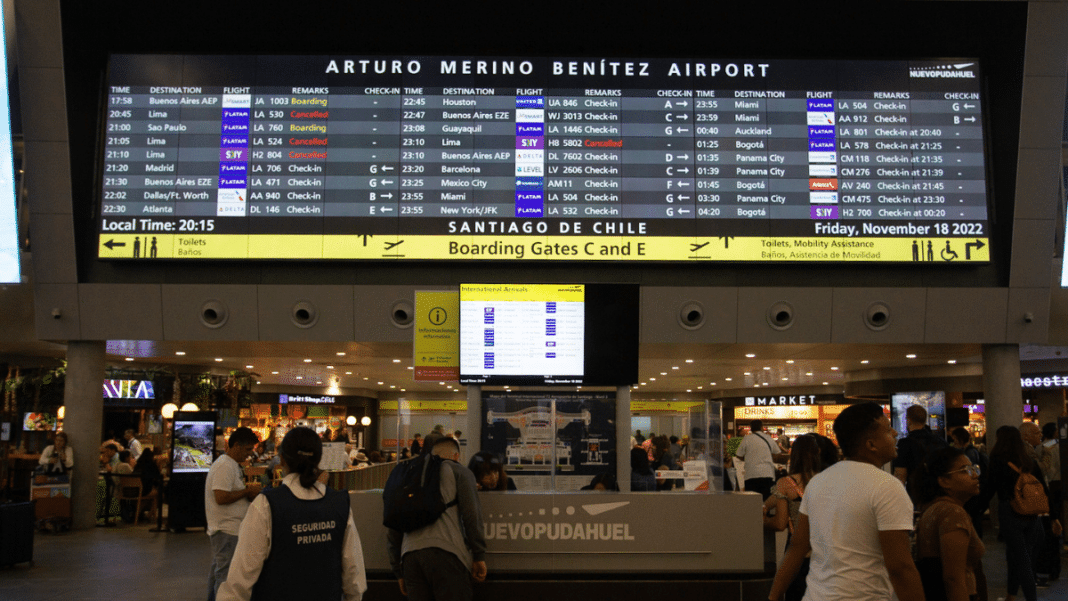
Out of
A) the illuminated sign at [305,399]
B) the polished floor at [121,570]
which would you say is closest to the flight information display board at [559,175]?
the polished floor at [121,570]

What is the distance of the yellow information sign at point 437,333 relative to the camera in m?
7.55

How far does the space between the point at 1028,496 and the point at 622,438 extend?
10.9 ft

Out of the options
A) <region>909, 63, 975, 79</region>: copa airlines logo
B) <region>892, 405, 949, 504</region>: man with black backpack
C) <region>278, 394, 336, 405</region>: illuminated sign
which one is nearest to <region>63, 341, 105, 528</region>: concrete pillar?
<region>892, 405, 949, 504</region>: man with black backpack

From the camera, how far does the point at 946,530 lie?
132 inches

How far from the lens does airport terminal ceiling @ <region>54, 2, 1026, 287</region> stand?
11.4 meters

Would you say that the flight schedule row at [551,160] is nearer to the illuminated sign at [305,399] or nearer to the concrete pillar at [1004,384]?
the concrete pillar at [1004,384]

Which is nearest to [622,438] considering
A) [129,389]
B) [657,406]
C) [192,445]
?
[192,445]

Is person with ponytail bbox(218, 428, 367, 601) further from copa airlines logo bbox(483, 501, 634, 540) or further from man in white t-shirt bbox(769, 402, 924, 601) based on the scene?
copa airlines logo bbox(483, 501, 634, 540)

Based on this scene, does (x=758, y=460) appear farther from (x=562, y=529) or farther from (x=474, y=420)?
(x=562, y=529)

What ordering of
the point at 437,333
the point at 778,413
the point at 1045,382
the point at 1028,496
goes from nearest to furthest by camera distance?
the point at 1028,496, the point at 437,333, the point at 1045,382, the point at 778,413

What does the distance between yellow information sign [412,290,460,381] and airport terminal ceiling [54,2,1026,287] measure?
3.83 meters

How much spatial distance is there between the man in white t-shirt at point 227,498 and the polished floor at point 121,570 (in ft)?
6.89

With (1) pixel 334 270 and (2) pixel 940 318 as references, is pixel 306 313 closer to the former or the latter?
(1) pixel 334 270

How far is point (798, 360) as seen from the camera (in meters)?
15.9
